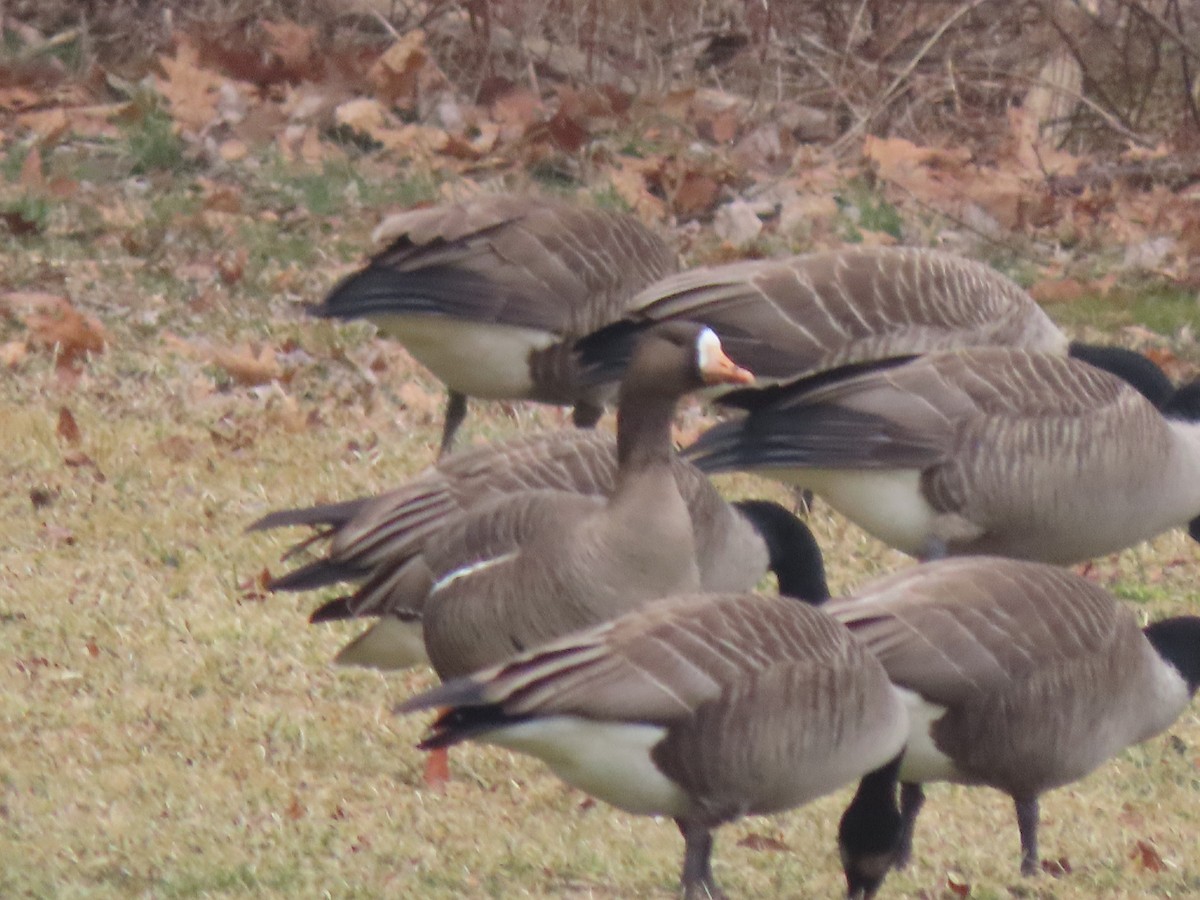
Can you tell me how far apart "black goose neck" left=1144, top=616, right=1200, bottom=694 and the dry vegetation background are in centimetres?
42

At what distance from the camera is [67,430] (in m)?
7.52

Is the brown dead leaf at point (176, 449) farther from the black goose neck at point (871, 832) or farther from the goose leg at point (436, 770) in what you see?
the black goose neck at point (871, 832)

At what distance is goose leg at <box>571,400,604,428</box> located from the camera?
24.1 ft

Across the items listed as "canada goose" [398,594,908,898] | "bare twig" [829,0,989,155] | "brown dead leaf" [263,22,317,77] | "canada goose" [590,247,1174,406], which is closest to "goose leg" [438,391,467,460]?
"canada goose" [590,247,1174,406]

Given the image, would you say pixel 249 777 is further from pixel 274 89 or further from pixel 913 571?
pixel 274 89

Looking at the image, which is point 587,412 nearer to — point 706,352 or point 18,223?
point 706,352

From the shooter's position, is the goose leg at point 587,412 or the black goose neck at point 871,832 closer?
the black goose neck at point 871,832

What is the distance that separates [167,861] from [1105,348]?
13.6 feet

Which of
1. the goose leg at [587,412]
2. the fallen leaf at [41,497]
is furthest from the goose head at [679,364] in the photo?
the fallen leaf at [41,497]

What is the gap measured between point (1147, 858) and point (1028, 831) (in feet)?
1.12

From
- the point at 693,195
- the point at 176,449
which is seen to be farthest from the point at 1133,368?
the point at 693,195

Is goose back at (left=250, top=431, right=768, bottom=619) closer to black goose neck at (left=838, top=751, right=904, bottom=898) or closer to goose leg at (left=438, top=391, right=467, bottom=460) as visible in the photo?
black goose neck at (left=838, top=751, right=904, bottom=898)

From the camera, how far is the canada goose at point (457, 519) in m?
5.18

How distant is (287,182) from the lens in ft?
36.2
